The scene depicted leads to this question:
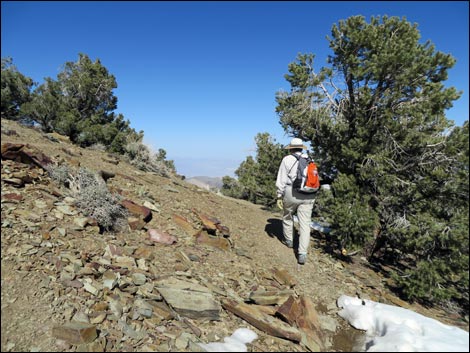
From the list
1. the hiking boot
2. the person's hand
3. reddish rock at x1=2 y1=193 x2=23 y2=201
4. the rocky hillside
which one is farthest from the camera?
the hiking boot

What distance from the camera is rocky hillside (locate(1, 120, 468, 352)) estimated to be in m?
2.84

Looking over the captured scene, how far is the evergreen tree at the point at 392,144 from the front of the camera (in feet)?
18.5

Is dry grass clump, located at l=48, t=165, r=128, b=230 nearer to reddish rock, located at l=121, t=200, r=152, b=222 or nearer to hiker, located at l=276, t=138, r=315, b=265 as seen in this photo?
reddish rock, located at l=121, t=200, r=152, b=222

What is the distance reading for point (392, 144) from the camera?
6648 millimetres

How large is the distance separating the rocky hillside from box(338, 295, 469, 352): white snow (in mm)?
250

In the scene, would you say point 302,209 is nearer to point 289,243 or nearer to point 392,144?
point 289,243

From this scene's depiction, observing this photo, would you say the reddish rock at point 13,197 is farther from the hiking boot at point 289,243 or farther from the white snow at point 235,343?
the hiking boot at point 289,243

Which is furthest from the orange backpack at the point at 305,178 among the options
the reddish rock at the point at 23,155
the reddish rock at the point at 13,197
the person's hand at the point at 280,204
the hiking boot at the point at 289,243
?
the reddish rock at the point at 23,155

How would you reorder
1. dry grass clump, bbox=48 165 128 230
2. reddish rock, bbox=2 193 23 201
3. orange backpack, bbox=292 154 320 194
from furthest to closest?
orange backpack, bbox=292 154 320 194 → dry grass clump, bbox=48 165 128 230 → reddish rock, bbox=2 193 23 201

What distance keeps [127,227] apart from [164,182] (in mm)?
3426

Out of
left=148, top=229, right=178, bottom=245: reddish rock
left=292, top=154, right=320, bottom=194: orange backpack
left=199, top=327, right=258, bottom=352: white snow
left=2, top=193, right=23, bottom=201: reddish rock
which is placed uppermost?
left=292, top=154, right=320, bottom=194: orange backpack

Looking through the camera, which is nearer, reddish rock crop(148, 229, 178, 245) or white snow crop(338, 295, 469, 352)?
white snow crop(338, 295, 469, 352)

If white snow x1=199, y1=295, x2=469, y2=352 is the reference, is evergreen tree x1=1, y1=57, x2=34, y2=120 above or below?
above

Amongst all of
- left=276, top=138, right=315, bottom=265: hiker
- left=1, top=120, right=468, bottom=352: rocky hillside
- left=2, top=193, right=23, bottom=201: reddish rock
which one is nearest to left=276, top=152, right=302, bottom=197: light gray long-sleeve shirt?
left=276, top=138, right=315, bottom=265: hiker
